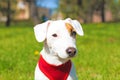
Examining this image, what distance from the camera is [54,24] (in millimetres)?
5840

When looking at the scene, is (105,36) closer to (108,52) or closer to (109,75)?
(108,52)

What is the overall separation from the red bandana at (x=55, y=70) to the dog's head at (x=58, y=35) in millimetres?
248

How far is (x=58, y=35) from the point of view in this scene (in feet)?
18.6

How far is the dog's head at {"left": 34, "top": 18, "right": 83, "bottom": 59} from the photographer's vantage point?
214 inches

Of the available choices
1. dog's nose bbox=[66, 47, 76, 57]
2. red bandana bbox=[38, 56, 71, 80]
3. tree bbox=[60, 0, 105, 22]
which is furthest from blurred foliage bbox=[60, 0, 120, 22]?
dog's nose bbox=[66, 47, 76, 57]

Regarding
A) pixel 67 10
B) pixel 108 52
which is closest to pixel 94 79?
pixel 108 52

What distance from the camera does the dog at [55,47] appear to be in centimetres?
561

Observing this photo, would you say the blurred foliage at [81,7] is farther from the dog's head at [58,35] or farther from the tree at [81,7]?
the dog's head at [58,35]

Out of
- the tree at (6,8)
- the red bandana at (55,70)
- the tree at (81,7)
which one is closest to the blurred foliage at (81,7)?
the tree at (81,7)

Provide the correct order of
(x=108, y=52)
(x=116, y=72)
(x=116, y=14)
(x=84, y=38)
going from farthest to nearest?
1. (x=116, y=14)
2. (x=84, y=38)
3. (x=108, y=52)
4. (x=116, y=72)

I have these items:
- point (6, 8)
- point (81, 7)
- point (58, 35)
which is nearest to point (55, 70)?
point (58, 35)

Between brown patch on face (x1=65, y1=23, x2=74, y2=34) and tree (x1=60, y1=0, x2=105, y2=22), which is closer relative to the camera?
brown patch on face (x1=65, y1=23, x2=74, y2=34)

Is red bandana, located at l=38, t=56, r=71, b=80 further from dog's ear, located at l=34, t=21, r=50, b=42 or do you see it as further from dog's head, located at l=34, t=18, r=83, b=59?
dog's ear, located at l=34, t=21, r=50, b=42

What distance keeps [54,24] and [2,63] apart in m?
4.35
